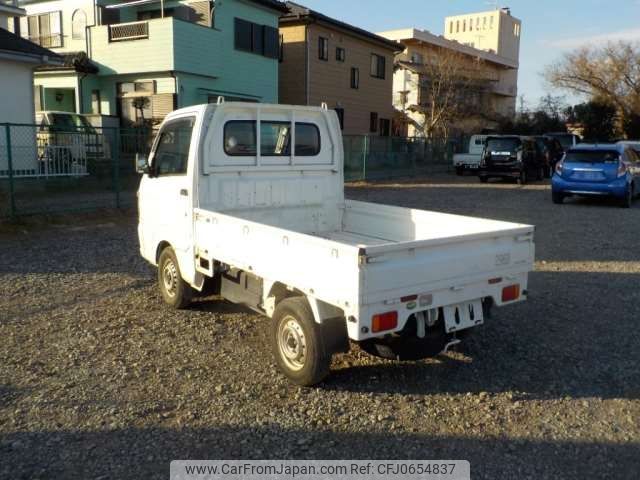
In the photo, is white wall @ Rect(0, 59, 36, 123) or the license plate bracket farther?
white wall @ Rect(0, 59, 36, 123)

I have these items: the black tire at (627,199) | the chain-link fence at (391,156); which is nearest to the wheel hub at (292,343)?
the black tire at (627,199)

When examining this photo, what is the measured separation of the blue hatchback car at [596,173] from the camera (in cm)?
1494

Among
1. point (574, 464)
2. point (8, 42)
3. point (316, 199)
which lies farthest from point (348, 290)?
point (8, 42)

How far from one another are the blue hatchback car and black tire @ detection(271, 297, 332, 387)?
12.9 metres

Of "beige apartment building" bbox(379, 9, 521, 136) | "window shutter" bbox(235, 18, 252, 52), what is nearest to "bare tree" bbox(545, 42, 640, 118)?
"beige apartment building" bbox(379, 9, 521, 136)

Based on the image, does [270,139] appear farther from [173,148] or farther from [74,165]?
[74,165]

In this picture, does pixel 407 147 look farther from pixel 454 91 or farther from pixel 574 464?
pixel 574 464

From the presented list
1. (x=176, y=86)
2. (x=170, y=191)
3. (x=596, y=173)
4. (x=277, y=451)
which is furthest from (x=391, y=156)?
(x=277, y=451)

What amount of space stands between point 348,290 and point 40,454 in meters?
2.10

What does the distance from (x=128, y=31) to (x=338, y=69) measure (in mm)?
11370

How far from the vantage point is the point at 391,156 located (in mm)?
24594

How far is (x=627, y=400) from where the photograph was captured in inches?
171

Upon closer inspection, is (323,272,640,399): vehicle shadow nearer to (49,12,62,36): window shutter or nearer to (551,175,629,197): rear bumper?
(551,175,629,197): rear bumper

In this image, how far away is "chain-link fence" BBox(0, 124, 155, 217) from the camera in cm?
1220
